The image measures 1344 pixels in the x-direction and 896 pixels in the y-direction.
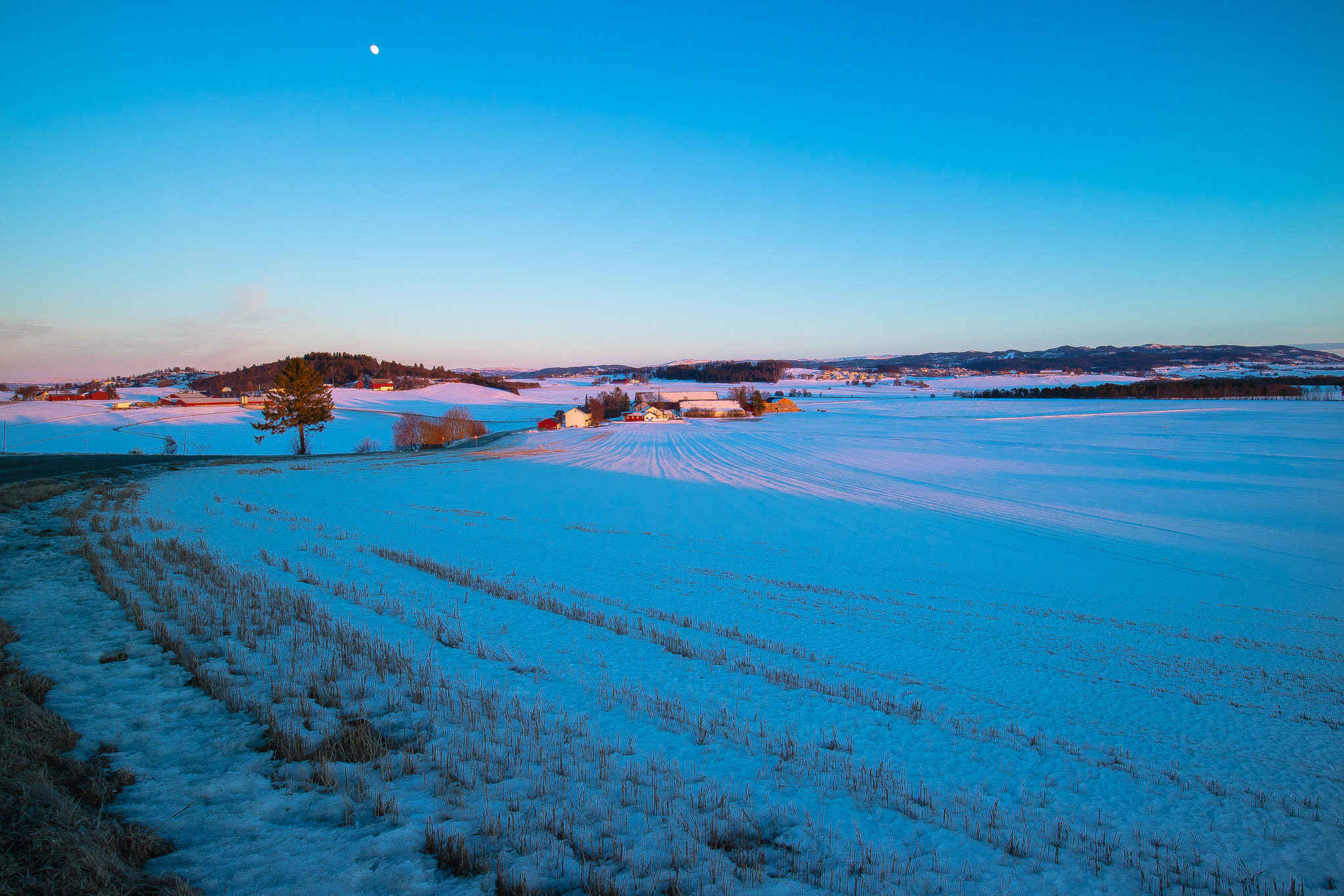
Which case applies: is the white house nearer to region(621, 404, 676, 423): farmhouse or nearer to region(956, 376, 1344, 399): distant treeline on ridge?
region(621, 404, 676, 423): farmhouse

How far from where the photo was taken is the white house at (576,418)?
88.5 meters

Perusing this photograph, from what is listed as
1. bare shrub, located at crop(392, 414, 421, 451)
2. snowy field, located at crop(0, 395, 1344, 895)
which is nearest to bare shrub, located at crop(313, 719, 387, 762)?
snowy field, located at crop(0, 395, 1344, 895)

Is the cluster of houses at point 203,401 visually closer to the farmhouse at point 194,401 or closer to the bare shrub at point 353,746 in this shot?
the farmhouse at point 194,401

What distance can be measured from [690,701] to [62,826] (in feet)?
16.7

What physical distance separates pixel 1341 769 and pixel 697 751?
22.7ft

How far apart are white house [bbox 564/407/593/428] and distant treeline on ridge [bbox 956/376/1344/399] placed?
8733cm

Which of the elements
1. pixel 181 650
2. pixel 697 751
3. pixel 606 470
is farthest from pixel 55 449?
pixel 697 751

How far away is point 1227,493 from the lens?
99.6 feet

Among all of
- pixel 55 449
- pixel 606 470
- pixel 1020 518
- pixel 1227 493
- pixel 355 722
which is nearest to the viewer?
pixel 355 722

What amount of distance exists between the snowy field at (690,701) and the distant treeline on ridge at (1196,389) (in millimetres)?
120413

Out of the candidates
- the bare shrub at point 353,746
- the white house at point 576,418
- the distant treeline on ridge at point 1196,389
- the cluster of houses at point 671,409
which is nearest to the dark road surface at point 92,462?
the bare shrub at point 353,746

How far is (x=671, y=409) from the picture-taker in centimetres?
11331

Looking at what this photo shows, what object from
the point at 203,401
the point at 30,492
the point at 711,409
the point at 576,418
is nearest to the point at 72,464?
the point at 30,492

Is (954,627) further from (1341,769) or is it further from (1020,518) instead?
(1020,518)
